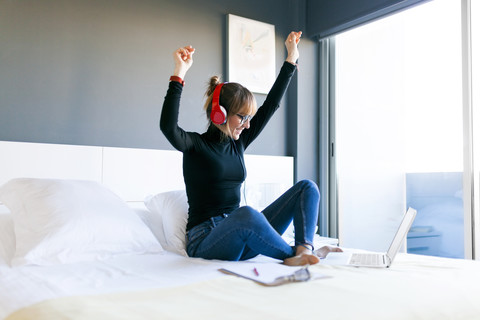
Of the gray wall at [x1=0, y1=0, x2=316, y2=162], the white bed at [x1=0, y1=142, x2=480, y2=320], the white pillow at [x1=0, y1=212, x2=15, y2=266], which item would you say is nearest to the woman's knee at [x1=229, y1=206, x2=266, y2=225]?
the white bed at [x1=0, y1=142, x2=480, y2=320]

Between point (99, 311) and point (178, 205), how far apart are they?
113cm

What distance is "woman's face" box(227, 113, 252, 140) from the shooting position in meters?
1.94

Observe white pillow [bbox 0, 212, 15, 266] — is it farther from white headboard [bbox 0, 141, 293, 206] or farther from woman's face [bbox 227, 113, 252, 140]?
woman's face [bbox 227, 113, 252, 140]

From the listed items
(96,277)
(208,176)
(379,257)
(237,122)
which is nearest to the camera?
(96,277)

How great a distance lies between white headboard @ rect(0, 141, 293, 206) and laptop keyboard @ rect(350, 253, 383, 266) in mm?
1277

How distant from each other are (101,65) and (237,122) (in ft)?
3.62

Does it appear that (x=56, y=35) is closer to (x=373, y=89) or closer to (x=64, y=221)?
(x=64, y=221)

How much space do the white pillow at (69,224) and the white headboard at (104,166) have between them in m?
0.36

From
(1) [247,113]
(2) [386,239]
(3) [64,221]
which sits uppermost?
(1) [247,113]

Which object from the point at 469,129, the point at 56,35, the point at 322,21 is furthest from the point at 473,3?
the point at 56,35

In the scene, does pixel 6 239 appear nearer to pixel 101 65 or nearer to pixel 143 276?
pixel 143 276

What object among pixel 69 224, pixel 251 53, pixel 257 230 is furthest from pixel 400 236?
pixel 251 53

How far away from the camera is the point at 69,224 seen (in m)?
1.68

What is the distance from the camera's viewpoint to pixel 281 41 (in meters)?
3.48
